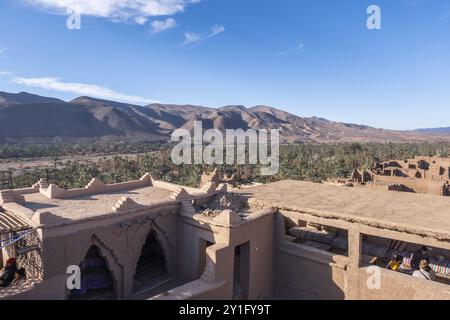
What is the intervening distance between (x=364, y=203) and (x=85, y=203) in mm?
9592

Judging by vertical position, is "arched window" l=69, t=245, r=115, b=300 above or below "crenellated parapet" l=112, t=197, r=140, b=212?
below

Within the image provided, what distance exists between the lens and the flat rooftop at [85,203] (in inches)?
422

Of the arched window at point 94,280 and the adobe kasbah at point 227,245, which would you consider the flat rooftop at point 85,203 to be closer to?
the adobe kasbah at point 227,245

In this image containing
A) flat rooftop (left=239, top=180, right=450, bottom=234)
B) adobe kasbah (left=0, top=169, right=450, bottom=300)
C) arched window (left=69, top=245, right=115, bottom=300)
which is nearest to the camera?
adobe kasbah (left=0, top=169, right=450, bottom=300)

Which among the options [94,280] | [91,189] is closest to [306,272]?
[94,280]

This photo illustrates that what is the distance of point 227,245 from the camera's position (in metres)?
10.1

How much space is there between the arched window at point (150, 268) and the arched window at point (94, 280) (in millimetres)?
835

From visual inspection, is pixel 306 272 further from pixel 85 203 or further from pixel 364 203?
pixel 85 203

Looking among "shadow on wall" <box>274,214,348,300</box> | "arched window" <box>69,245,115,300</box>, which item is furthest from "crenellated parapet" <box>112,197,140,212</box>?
"shadow on wall" <box>274,214,348,300</box>

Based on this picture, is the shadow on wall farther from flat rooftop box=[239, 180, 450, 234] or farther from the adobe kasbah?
flat rooftop box=[239, 180, 450, 234]

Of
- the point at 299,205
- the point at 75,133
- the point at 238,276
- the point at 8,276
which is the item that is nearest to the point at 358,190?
the point at 299,205

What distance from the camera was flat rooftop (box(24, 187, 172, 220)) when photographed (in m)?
10.7

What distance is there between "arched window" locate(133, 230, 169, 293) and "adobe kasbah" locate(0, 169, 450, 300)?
0.04 metres
